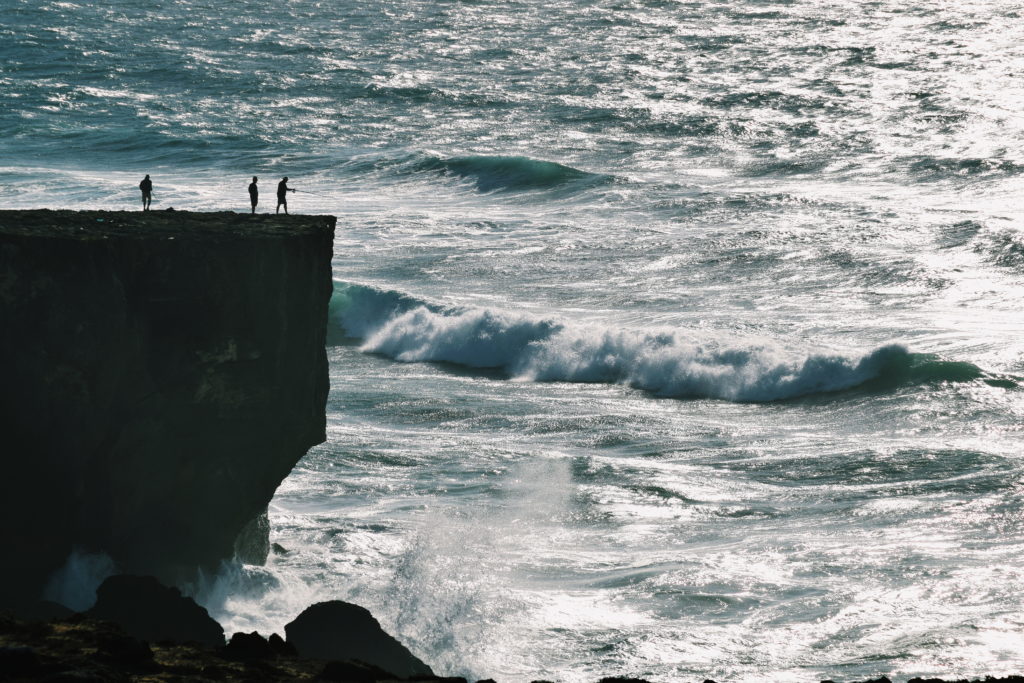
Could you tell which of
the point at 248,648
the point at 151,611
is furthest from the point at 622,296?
the point at 248,648

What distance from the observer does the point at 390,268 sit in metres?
40.3

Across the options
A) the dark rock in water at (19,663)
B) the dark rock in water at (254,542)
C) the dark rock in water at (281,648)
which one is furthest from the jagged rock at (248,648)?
the dark rock in water at (254,542)

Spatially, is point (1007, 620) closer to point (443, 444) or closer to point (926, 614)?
point (926, 614)

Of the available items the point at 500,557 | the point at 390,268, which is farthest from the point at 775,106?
the point at 500,557

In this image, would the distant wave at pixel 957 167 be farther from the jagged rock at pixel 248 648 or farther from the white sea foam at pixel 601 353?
the jagged rock at pixel 248 648

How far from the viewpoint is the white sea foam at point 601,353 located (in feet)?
101

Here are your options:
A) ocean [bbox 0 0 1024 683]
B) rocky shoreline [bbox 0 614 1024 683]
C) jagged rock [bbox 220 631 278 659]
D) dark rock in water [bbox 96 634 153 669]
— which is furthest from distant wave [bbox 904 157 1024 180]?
dark rock in water [bbox 96 634 153 669]

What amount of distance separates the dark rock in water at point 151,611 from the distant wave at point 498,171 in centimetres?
3534

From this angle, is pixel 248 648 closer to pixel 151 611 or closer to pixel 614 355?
pixel 151 611

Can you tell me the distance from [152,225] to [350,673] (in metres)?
7.78

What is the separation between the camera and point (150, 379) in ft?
55.0

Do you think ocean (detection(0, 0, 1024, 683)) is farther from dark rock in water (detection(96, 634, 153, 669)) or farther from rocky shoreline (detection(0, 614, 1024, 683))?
dark rock in water (detection(96, 634, 153, 669))

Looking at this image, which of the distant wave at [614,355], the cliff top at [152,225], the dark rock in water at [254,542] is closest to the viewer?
the cliff top at [152,225]

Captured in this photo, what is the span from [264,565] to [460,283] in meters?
20.1
